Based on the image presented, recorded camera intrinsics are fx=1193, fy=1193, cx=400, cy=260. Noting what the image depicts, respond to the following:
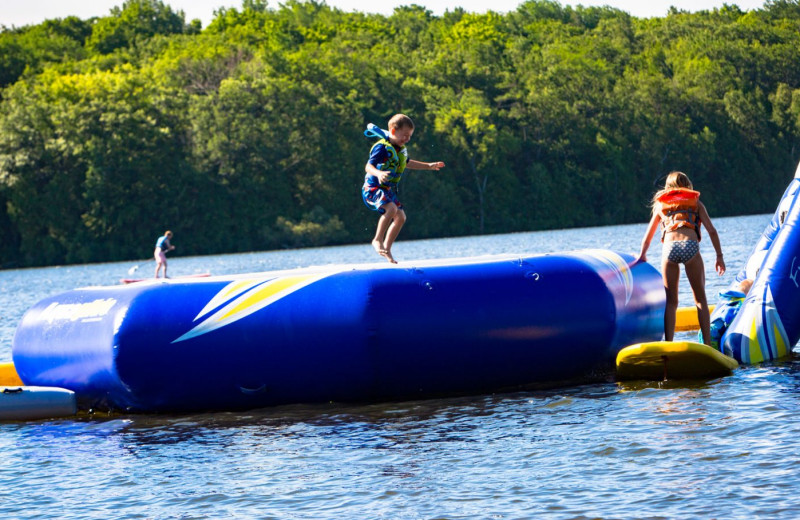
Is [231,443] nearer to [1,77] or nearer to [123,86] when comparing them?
[123,86]

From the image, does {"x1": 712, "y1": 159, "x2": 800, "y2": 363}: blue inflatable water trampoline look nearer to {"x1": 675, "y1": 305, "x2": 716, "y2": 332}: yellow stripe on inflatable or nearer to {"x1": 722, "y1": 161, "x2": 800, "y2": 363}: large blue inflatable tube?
{"x1": 722, "y1": 161, "x2": 800, "y2": 363}: large blue inflatable tube

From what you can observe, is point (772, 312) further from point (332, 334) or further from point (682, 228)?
point (332, 334)

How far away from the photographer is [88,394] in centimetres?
885

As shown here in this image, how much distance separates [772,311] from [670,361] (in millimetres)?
1454

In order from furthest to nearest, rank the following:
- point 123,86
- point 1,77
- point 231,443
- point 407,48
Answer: point 407,48
point 1,77
point 123,86
point 231,443

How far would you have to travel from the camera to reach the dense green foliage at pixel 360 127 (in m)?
59.9

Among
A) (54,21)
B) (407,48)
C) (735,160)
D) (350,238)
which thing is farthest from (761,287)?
(54,21)

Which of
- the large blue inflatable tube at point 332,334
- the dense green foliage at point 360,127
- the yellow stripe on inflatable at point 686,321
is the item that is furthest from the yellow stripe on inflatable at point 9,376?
the dense green foliage at point 360,127

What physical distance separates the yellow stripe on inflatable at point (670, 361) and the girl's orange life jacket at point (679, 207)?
0.87 m

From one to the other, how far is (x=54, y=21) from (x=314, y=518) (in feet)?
293

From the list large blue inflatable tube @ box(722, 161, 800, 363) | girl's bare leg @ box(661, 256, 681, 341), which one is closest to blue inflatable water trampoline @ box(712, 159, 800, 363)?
large blue inflatable tube @ box(722, 161, 800, 363)

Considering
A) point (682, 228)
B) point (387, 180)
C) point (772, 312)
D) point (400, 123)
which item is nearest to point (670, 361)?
point (682, 228)

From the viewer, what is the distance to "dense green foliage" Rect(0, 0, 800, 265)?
196 feet

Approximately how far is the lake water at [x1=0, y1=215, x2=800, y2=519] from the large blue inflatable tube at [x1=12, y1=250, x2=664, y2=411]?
0.18m
